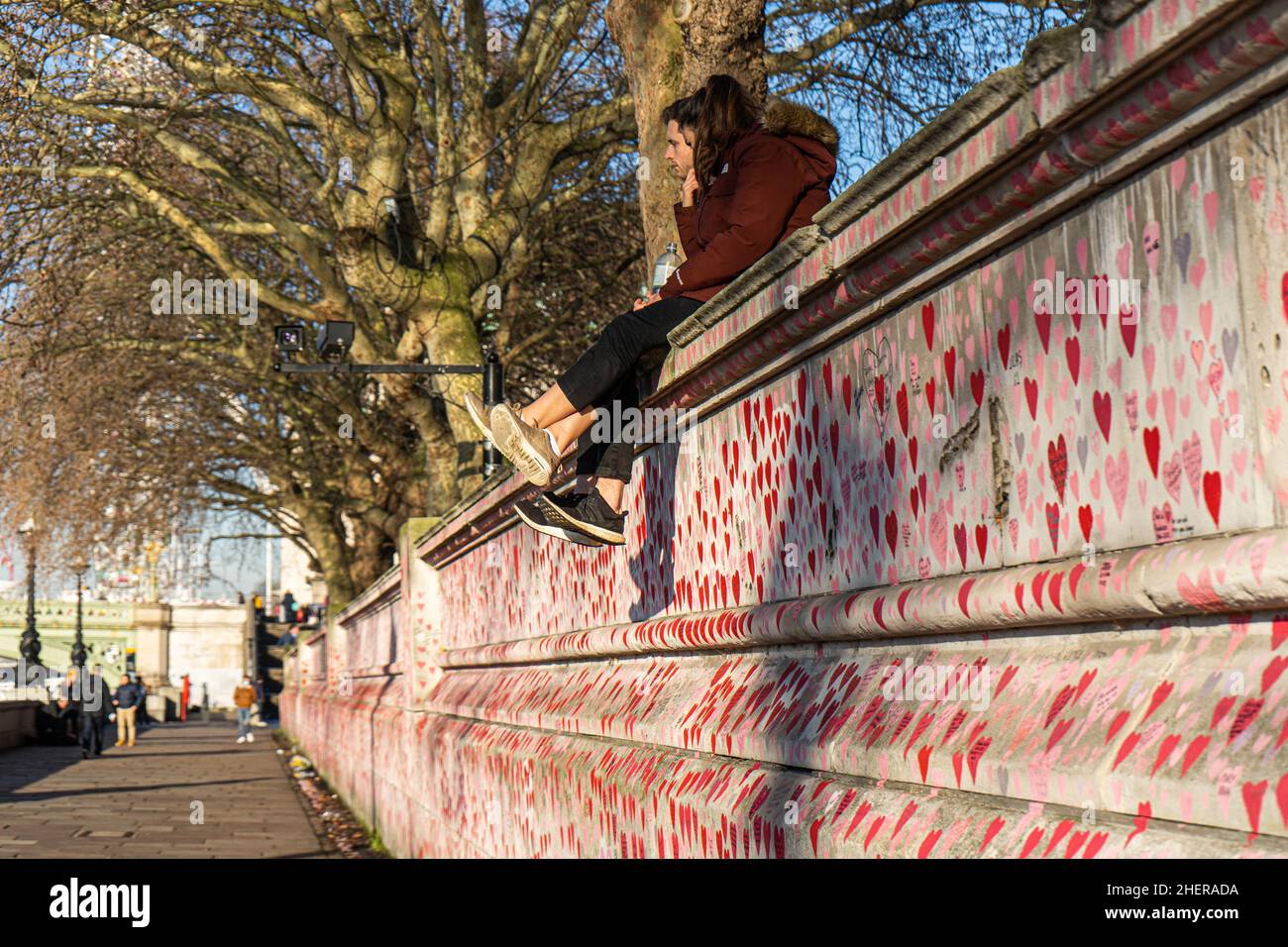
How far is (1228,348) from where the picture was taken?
1927 mm

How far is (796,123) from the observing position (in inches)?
189

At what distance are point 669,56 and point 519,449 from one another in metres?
4.69

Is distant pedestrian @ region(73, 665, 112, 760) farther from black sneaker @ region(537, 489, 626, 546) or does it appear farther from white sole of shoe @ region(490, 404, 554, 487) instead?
white sole of shoe @ region(490, 404, 554, 487)

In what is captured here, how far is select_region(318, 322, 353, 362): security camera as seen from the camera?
55.7 feet

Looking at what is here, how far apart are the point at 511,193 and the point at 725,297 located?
13158 mm

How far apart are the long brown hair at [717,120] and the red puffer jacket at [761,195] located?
10 centimetres

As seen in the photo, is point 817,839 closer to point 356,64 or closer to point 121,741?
point 356,64

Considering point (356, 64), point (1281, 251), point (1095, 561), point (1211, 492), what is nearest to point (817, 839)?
point (1095, 561)

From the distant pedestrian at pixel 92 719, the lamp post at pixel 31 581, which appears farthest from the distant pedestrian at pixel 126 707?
the distant pedestrian at pixel 92 719

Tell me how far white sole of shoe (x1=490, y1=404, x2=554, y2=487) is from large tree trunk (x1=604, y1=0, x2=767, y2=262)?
3757 millimetres

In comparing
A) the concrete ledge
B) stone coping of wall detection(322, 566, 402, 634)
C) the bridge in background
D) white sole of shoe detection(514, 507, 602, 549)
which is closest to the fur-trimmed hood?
the bridge in background

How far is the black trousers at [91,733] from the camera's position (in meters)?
27.4

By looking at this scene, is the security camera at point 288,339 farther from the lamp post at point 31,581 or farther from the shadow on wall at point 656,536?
the lamp post at point 31,581

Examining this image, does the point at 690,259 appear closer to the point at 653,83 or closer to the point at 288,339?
the point at 653,83
